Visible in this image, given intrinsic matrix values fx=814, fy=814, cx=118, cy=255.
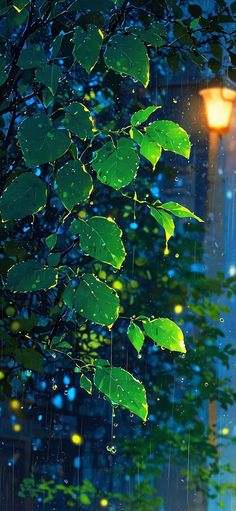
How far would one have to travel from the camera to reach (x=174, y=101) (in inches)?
70.5

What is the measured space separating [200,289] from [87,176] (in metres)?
0.40

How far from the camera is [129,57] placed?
61.9 inches

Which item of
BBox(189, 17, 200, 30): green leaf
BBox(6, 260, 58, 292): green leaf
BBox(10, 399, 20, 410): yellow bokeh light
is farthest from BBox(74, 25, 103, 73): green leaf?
BBox(10, 399, 20, 410): yellow bokeh light

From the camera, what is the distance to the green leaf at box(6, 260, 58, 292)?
1.62 metres

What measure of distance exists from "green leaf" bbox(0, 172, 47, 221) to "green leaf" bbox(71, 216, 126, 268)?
0.37 ft

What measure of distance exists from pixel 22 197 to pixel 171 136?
321 millimetres

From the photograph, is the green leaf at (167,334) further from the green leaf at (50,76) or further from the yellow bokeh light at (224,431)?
the green leaf at (50,76)

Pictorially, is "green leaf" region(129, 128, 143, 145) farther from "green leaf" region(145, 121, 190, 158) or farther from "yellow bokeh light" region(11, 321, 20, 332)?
"yellow bokeh light" region(11, 321, 20, 332)

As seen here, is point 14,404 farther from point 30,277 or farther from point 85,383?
point 30,277

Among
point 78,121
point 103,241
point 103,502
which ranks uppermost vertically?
point 78,121

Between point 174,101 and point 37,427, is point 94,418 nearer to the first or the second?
point 37,427

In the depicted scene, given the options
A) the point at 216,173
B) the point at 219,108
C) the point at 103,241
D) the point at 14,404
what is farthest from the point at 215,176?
the point at 14,404

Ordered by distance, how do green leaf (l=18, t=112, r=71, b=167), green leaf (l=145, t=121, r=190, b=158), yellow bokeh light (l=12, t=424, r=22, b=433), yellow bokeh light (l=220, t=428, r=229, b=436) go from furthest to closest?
yellow bokeh light (l=12, t=424, r=22, b=433), yellow bokeh light (l=220, t=428, r=229, b=436), green leaf (l=145, t=121, r=190, b=158), green leaf (l=18, t=112, r=71, b=167)

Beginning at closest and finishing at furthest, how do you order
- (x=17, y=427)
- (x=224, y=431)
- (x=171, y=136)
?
(x=171, y=136), (x=224, y=431), (x=17, y=427)
